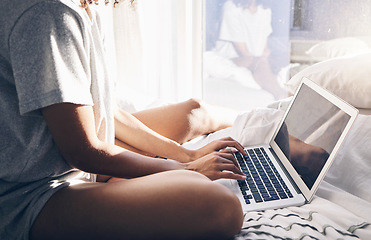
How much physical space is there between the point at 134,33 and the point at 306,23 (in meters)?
1.07

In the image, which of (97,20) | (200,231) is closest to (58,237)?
(200,231)

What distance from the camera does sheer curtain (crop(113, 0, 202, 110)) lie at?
8.16ft

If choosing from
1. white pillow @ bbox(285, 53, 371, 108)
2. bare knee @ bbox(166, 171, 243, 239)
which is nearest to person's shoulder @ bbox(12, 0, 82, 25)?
bare knee @ bbox(166, 171, 243, 239)

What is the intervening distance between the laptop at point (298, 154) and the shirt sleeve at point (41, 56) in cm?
49

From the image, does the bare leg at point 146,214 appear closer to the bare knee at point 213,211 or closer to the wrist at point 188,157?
the bare knee at point 213,211

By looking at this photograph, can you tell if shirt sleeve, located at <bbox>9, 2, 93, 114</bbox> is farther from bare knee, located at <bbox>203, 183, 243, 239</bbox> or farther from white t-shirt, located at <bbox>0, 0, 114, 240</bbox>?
bare knee, located at <bbox>203, 183, 243, 239</bbox>

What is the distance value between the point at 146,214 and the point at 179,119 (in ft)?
2.25

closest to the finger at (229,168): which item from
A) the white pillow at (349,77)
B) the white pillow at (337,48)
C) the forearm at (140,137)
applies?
the forearm at (140,137)

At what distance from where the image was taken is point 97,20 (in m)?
1.06

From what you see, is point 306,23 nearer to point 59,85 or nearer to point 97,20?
point 97,20

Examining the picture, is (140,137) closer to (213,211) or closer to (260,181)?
(260,181)

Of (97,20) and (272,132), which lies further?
(272,132)

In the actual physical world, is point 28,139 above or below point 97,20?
below

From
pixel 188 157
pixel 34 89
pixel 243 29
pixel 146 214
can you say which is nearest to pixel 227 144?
pixel 188 157
